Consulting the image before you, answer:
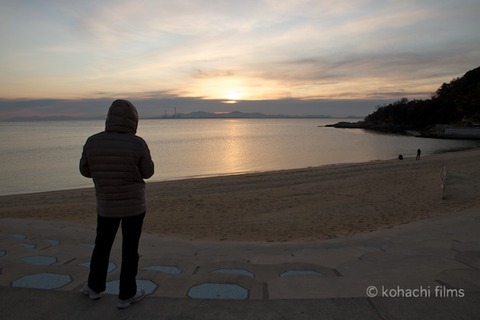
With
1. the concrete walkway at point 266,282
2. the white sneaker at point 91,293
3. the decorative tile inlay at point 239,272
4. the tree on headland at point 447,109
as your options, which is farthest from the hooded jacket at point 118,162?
the tree on headland at point 447,109

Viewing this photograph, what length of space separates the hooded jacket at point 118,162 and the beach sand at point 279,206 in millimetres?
5002

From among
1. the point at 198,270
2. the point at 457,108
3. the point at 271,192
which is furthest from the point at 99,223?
the point at 457,108

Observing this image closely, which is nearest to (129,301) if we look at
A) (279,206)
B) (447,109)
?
(279,206)

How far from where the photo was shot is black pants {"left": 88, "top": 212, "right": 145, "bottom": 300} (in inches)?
112

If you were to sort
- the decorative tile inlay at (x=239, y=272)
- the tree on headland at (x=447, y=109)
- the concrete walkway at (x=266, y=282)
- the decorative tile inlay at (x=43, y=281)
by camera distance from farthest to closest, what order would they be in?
the tree on headland at (x=447, y=109)
the decorative tile inlay at (x=239, y=272)
the decorative tile inlay at (x=43, y=281)
the concrete walkway at (x=266, y=282)

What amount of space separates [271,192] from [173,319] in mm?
12026

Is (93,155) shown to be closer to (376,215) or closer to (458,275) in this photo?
(458,275)

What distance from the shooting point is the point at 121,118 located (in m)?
2.78

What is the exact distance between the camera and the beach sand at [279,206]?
27.9 ft

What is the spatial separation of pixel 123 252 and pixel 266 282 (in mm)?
1414

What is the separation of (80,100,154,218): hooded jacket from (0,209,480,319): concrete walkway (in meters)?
0.87

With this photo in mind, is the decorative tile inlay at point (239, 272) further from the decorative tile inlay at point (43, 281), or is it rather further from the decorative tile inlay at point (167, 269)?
the decorative tile inlay at point (43, 281)

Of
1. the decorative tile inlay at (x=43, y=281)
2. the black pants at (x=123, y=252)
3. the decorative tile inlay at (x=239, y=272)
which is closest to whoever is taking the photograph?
the black pants at (x=123, y=252)

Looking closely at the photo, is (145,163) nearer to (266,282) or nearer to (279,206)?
(266,282)
